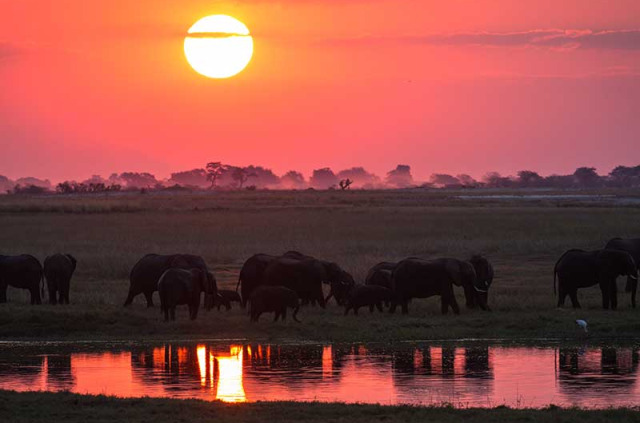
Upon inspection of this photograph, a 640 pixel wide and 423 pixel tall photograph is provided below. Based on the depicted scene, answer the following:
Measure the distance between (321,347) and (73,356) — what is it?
4354 millimetres

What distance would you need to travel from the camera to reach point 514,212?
76.4 m

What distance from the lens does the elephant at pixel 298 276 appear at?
2559cm

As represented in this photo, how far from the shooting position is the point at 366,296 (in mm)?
24312

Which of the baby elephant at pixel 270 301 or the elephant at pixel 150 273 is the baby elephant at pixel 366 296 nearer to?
the baby elephant at pixel 270 301

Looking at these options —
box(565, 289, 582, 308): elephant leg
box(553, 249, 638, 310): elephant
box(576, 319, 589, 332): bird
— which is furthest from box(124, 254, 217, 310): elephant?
box(576, 319, 589, 332): bird

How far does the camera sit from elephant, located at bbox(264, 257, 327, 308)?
1008 inches

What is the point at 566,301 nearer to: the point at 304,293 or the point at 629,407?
the point at 304,293

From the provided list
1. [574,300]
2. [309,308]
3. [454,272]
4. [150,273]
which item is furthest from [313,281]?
[574,300]

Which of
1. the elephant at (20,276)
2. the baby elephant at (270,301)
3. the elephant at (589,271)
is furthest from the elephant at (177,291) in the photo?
the elephant at (589,271)

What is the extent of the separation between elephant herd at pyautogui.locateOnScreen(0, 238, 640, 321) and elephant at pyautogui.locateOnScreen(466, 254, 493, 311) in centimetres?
2

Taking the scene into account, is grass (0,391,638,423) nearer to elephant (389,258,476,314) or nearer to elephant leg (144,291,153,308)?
elephant (389,258,476,314)

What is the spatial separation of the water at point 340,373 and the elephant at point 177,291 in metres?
2.38

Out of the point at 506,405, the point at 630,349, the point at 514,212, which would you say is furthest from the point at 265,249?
the point at 514,212

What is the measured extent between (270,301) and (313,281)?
278cm
